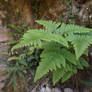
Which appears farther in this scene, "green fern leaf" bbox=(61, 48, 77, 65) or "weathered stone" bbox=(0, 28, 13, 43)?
"weathered stone" bbox=(0, 28, 13, 43)

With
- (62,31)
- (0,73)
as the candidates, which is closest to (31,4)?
(62,31)

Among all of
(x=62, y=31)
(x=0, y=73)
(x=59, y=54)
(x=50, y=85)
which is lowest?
(x=50, y=85)

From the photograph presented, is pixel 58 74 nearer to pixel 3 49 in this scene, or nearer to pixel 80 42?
pixel 80 42

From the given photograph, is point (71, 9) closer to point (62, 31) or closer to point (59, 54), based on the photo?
point (62, 31)

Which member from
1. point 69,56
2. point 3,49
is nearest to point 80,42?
point 69,56

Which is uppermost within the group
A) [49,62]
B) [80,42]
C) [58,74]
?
[80,42]

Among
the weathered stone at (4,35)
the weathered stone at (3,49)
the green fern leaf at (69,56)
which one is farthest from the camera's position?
the weathered stone at (4,35)

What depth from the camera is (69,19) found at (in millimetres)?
2393

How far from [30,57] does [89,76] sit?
1.22 meters

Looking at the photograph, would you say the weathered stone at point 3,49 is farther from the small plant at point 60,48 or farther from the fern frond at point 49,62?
the fern frond at point 49,62

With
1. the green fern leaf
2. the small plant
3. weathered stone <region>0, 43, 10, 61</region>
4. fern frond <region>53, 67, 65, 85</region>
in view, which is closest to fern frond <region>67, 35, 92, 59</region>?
the small plant

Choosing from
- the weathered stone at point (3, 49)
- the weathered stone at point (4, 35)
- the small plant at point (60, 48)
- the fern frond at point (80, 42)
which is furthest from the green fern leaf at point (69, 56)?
the weathered stone at point (4, 35)

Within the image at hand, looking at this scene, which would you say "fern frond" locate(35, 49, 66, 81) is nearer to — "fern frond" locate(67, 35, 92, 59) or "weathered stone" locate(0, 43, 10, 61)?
"fern frond" locate(67, 35, 92, 59)

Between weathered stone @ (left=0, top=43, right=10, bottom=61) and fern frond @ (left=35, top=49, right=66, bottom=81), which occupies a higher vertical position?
fern frond @ (left=35, top=49, right=66, bottom=81)
